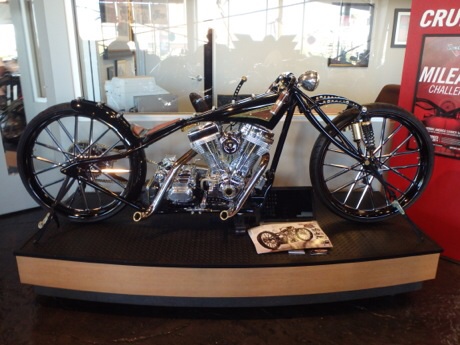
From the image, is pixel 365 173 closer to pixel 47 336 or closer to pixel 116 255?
pixel 116 255

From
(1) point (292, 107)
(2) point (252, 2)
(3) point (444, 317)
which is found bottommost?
(3) point (444, 317)

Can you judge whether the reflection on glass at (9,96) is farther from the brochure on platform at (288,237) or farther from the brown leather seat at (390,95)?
the brown leather seat at (390,95)

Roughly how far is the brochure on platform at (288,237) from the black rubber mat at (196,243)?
0.04 metres

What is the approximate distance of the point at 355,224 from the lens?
210 centimetres

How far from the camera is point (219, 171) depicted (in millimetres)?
1946

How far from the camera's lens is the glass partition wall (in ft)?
14.1

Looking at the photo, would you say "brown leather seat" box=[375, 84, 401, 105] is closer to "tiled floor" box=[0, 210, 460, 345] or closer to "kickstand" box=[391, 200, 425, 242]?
"kickstand" box=[391, 200, 425, 242]

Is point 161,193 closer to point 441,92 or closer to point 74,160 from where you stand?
point 74,160

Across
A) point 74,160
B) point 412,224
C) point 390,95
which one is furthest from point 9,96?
point 390,95

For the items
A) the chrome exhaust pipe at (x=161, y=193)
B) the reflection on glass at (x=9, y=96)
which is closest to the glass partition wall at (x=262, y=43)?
the reflection on glass at (x=9, y=96)

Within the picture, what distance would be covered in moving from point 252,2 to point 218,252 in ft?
12.0

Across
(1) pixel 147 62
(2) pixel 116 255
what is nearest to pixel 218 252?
(2) pixel 116 255

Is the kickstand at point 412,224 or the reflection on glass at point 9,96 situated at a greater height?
the reflection on glass at point 9,96

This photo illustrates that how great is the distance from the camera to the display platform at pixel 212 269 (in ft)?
5.68
